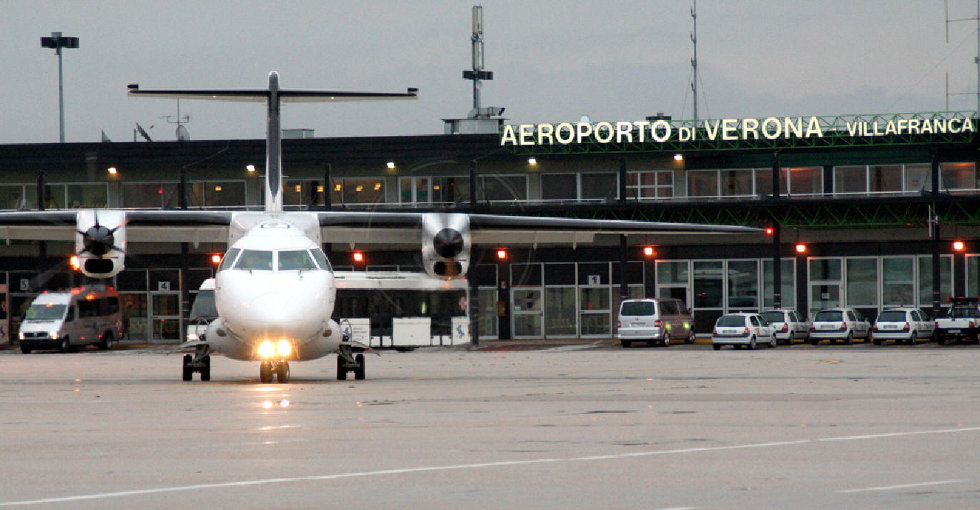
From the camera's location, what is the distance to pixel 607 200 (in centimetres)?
5631

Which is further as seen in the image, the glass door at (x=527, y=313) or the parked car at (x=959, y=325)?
the glass door at (x=527, y=313)

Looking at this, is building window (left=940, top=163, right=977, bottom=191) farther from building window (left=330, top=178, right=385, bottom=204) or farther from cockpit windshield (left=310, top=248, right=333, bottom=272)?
cockpit windshield (left=310, top=248, right=333, bottom=272)

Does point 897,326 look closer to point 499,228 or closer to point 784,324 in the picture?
point 784,324

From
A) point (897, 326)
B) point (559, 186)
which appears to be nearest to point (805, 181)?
point (559, 186)

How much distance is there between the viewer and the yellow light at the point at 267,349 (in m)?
22.0

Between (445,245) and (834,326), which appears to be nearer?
(445,245)

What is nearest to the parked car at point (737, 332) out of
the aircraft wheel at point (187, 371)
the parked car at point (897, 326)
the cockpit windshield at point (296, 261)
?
the parked car at point (897, 326)

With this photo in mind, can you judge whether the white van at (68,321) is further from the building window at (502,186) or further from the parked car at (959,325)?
the parked car at (959,325)

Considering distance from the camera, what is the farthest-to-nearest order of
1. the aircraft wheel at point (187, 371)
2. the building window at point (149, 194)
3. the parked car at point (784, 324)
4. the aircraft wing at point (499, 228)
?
the building window at point (149, 194), the parked car at point (784, 324), the aircraft wing at point (499, 228), the aircraft wheel at point (187, 371)

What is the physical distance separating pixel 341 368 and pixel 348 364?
0.18 m

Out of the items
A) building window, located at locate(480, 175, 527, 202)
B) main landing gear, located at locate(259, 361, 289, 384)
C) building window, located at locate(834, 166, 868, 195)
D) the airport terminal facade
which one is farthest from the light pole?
main landing gear, located at locate(259, 361, 289, 384)

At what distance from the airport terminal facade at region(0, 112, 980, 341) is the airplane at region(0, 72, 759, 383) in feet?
87.2

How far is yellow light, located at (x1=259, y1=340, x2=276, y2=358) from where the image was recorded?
22000mm

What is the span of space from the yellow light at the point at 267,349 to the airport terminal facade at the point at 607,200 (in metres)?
32.1
